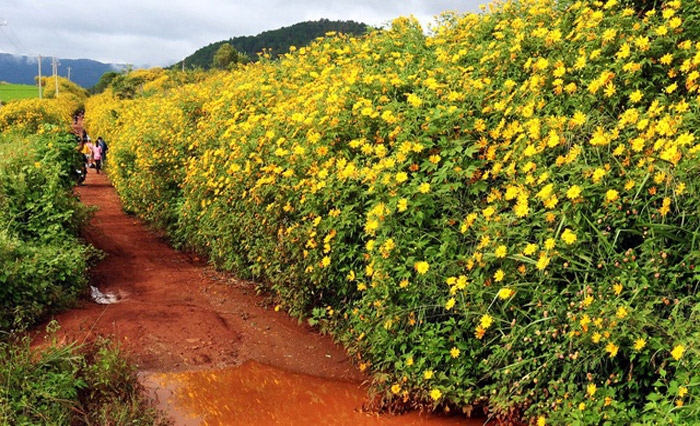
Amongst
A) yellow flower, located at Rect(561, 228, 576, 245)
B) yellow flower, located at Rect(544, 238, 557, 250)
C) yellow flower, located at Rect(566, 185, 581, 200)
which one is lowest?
yellow flower, located at Rect(544, 238, 557, 250)

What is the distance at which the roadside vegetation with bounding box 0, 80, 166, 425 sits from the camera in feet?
9.96

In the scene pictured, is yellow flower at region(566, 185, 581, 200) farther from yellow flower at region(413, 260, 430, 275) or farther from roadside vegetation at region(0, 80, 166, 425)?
roadside vegetation at region(0, 80, 166, 425)

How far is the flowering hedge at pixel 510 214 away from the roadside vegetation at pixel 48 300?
4.92 ft

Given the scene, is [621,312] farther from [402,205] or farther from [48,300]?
[48,300]

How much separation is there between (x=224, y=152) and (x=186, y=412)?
9.51 ft

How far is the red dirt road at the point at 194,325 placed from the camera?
413 centimetres

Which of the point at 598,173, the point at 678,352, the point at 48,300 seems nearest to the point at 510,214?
the point at 598,173

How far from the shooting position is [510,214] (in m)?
2.94

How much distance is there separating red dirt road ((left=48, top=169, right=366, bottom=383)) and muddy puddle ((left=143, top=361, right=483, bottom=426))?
0.45ft

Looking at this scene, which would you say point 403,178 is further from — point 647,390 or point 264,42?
point 264,42

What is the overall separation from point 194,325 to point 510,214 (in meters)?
2.86

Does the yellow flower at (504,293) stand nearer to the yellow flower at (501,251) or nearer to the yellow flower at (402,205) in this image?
the yellow flower at (501,251)

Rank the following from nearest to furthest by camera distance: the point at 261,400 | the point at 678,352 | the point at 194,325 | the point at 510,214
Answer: the point at 678,352
the point at 510,214
the point at 261,400
the point at 194,325

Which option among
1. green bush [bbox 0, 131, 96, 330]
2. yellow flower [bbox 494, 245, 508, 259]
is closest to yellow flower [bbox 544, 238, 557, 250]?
yellow flower [bbox 494, 245, 508, 259]
